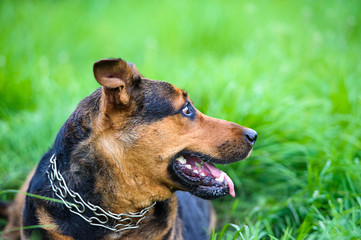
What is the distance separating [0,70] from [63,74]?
1047 mm

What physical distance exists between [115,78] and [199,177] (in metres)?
0.95

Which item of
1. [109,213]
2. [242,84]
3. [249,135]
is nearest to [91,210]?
[109,213]

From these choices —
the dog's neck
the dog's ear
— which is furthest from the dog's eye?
the dog's neck

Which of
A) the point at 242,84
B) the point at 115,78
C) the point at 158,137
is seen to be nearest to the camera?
the point at 115,78

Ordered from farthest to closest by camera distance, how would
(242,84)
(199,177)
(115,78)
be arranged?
1. (242,84)
2. (199,177)
3. (115,78)

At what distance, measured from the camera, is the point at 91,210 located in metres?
2.54

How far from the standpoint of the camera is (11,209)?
3.65 m

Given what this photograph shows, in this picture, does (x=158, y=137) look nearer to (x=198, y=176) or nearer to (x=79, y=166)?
(x=198, y=176)

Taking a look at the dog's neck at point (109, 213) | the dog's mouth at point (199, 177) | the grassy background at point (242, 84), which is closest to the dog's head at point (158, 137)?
the dog's mouth at point (199, 177)

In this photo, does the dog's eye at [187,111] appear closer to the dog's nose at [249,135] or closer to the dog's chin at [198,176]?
the dog's chin at [198,176]

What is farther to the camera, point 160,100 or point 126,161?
point 160,100

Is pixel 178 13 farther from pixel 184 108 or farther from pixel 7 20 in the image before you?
pixel 184 108

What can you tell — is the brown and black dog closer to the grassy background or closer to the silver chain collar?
the silver chain collar

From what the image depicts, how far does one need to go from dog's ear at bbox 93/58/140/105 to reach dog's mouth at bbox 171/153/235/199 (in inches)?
23.6
